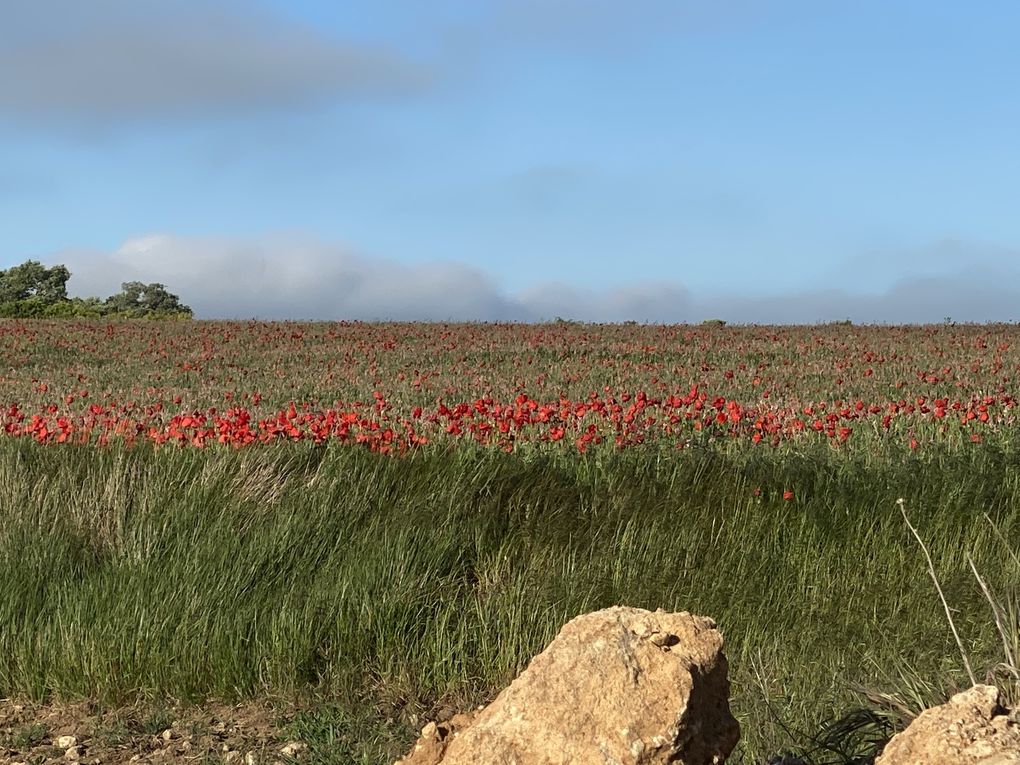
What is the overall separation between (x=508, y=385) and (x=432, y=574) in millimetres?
10167

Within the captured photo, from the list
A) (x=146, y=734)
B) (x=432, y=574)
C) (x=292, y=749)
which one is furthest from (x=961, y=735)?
(x=146, y=734)

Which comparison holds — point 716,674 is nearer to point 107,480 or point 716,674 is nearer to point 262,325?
point 107,480

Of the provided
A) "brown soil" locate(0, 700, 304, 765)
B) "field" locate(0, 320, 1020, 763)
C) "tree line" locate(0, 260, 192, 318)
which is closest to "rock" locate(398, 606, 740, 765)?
"field" locate(0, 320, 1020, 763)

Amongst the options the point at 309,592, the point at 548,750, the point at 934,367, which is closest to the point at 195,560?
the point at 309,592

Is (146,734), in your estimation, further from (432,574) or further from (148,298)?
(148,298)

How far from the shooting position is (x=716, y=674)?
267 cm

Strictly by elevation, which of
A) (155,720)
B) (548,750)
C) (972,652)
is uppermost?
(548,750)

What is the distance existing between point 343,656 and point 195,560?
3.14ft

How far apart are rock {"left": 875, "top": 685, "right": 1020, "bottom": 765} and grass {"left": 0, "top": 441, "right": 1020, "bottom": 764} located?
1193 mm

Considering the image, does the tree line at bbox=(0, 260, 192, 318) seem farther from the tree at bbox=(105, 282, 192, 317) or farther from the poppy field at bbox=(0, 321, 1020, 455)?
the poppy field at bbox=(0, 321, 1020, 455)

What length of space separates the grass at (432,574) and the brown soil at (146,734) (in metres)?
0.10

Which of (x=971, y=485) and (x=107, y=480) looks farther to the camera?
(x=971, y=485)

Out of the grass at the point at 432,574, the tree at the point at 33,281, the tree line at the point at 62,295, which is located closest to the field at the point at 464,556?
the grass at the point at 432,574

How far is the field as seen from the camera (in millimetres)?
4941
